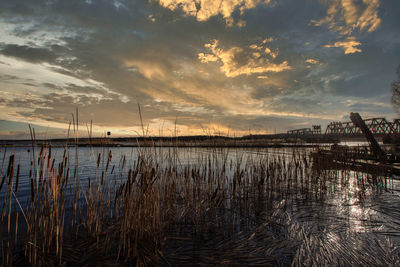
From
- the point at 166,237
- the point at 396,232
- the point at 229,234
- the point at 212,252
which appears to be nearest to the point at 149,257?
the point at 166,237

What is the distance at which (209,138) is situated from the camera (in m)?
5.44

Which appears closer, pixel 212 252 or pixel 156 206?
pixel 212 252

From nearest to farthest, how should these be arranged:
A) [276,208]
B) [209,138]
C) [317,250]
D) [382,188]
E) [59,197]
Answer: [59,197] < [317,250] < [276,208] < [209,138] < [382,188]

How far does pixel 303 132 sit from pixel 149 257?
5826cm

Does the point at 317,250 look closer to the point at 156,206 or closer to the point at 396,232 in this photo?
the point at 396,232

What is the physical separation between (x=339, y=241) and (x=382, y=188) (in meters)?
5.62

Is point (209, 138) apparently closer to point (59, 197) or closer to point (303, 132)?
point (59, 197)

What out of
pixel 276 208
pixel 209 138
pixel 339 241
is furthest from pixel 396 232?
pixel 209 138

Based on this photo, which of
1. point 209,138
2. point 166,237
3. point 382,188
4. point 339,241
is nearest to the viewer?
point 339,241

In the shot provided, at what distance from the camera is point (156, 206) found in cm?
358

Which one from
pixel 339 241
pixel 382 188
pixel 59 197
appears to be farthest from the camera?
pixel 382 188

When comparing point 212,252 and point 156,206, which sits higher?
point 156,206

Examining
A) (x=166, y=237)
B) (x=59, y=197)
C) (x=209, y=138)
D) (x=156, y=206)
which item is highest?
(x=209, y=138)

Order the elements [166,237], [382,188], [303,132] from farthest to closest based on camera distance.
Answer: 1. [303,132]
2. [382,188]
3. [166,237]
